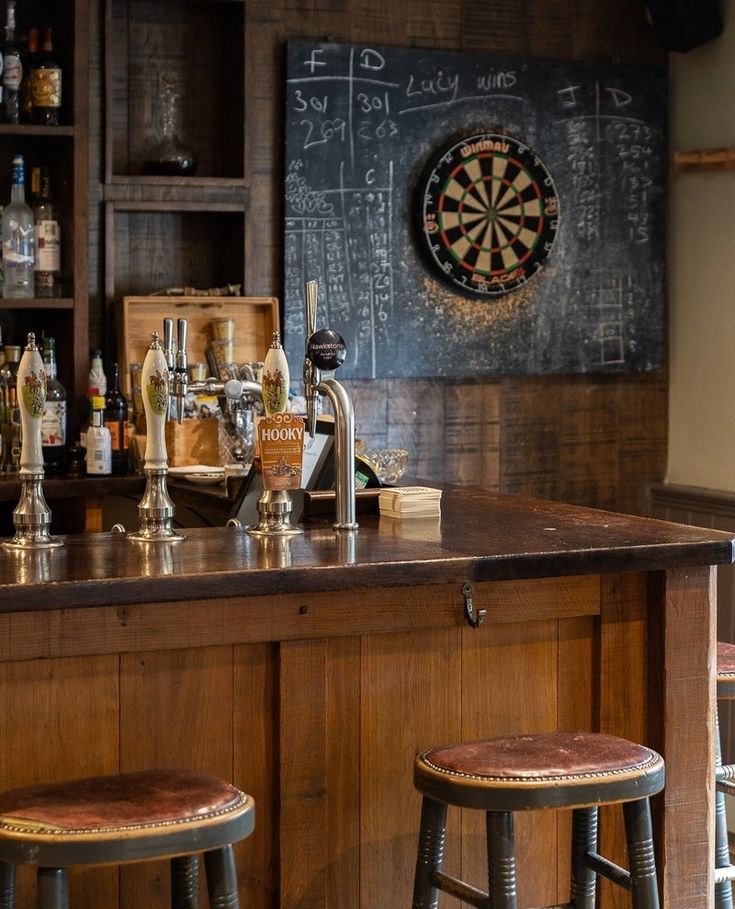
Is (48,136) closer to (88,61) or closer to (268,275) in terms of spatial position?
(88,61)

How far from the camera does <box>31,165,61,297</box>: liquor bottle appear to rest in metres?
4.12

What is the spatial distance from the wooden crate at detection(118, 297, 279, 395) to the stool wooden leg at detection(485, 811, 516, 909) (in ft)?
8.00

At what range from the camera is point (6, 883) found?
1907 millimetres

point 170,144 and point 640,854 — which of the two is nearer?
point 640,854

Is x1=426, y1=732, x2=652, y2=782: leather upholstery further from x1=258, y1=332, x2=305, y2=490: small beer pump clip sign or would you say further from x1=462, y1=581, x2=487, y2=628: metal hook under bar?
x1=258, y1=332, x2=305, y2=490: small beer pump clip sign

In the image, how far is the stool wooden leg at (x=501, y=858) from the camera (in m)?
2.04

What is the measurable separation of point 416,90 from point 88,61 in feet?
3.39

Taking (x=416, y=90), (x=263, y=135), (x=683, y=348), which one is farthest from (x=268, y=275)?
(x=683, y=348)

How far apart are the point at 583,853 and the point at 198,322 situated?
243 cm

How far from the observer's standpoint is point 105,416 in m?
4.17

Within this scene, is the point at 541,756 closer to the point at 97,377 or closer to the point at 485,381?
the point at 97,377

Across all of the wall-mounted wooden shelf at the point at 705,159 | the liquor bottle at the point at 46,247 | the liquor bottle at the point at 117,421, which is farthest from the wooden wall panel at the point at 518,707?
the wall-mounted wooden shelf at the point at 705,159

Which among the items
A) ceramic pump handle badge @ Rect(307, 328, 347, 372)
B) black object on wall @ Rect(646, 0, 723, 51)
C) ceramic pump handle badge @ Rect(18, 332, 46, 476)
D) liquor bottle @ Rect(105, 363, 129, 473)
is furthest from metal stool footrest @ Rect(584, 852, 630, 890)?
black object on wall @ Rect(646, 0, 723, 51)

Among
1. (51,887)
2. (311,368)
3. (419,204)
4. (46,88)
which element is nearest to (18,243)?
(46,88)
